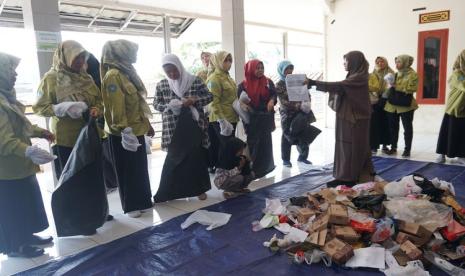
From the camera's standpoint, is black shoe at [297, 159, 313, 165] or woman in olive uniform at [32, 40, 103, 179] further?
black shoe at [297, 159, 313, 165]

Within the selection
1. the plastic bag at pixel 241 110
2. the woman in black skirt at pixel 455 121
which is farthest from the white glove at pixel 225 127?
the woman in black skirt at pixel 455 121

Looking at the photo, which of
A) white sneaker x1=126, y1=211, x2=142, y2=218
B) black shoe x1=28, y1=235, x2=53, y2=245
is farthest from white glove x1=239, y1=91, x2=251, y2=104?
black shoe x1=28, y1=235, x2=53, y2=245

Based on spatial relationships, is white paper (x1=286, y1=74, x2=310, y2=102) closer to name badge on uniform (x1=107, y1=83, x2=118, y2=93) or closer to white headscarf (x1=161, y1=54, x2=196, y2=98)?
white headscarf (x1=161, y1=54, x2=196, y2=98)

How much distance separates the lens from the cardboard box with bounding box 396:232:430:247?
6.80 ft

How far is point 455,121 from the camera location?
3.94 m

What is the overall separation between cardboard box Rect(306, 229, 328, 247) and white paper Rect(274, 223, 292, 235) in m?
0.26

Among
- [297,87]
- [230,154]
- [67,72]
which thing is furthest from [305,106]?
[67,72]

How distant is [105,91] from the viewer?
2.64 metres

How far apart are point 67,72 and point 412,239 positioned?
257 centimetres

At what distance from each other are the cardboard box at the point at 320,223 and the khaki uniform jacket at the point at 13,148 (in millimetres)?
1883

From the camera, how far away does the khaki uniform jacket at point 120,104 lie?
2.63 m

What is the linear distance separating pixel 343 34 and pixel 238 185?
4.99 m

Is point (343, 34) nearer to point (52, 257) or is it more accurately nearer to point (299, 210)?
point (299, 210)

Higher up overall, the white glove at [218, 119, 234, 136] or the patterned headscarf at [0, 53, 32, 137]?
the patterned headscarf at [0, 53, 32, 137]
